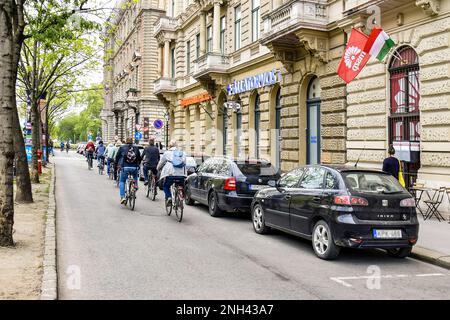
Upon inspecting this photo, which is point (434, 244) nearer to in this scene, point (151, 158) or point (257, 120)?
point (151, 158)

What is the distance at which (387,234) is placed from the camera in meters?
7.47

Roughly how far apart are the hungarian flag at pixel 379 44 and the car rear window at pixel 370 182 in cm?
605

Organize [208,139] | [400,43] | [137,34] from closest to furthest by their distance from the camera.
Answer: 1. [400,43]
2. [208,139]
3. [137,34]

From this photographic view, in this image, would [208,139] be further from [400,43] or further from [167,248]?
[167,248]

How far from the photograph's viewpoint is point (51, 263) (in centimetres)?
670

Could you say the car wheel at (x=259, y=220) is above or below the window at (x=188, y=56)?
below

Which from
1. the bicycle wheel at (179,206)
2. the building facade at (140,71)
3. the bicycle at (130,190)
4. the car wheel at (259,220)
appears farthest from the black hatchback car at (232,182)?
the building facade at (140,71)

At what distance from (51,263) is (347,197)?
4.45 metres

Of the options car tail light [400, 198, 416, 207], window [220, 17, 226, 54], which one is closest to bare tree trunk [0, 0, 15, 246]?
car tail light [400, 198, 416, 207]

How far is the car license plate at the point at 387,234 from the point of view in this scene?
7406 millimetres

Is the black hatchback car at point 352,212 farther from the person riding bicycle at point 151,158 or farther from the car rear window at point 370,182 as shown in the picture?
the person riding bicycle at point 151,158

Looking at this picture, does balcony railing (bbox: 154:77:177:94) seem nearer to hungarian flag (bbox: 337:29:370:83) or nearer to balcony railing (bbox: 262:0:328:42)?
balcony railing (bbox: 262:0:328:42)

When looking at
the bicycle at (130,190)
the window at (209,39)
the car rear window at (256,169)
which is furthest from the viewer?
the window at (209,39)
